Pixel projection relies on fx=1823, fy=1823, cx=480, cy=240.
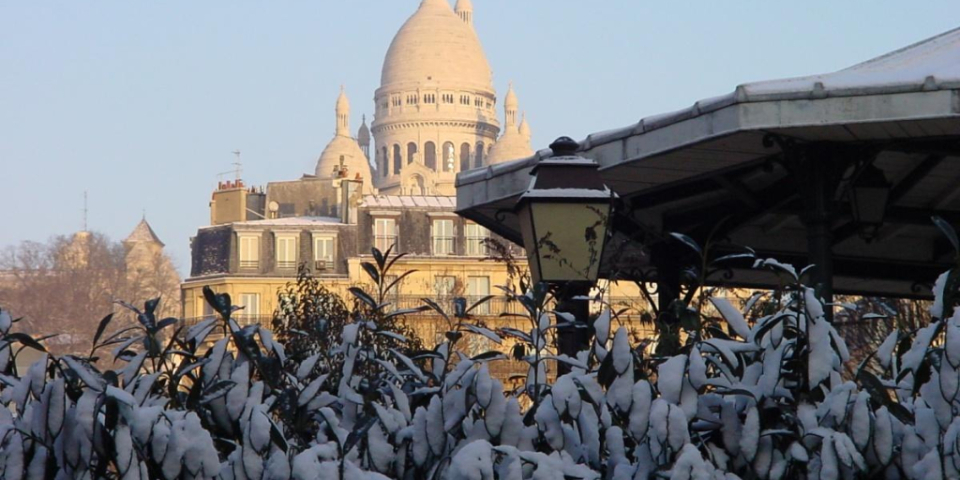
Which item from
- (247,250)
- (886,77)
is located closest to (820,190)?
(886,77)

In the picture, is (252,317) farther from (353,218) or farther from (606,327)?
(606,327)

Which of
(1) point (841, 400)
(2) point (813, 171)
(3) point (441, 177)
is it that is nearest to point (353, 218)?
(2) point (813, 171)

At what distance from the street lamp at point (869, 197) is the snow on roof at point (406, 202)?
68.6 meters

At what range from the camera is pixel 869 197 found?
10.4m

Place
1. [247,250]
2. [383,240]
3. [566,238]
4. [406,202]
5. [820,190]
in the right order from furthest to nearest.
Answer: [247,250] → [406,202] → [383,240] → [820,190] → [566,238]

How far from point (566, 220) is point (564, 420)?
141 inches

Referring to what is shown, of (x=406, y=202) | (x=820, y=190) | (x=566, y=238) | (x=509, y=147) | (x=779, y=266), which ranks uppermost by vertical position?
(x=509, y=147)

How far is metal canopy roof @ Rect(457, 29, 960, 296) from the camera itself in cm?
865

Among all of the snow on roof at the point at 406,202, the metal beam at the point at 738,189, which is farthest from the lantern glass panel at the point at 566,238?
the snow on roof at the point at 406,202

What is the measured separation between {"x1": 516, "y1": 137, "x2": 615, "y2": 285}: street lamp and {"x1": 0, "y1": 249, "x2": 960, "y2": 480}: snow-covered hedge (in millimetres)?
3195

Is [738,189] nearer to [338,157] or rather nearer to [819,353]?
[819,353]

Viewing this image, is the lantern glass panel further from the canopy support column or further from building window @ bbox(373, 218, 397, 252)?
building window @ bbox(373, 218, 397, 252)

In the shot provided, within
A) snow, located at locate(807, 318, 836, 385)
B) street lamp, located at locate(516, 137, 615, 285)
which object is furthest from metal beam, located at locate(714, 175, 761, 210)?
snow, located at locate(807, 318, 836, 385)

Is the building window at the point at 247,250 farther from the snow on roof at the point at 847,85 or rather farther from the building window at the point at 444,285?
the snow on roof at the point at 847,85
